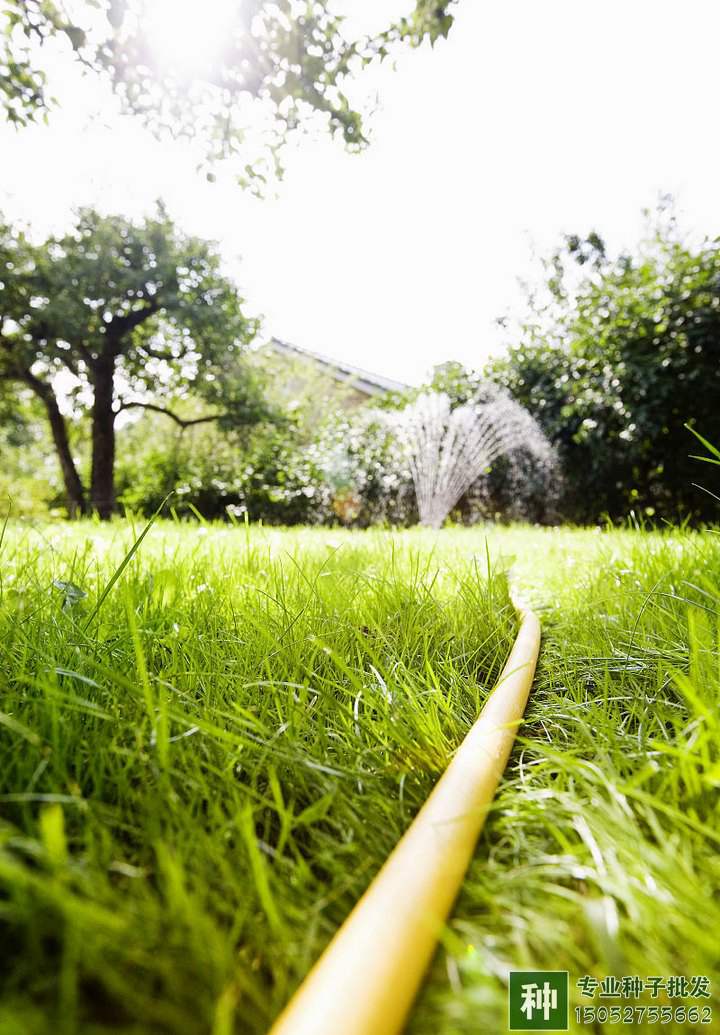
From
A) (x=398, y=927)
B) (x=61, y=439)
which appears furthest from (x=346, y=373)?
(x=398, y=927)

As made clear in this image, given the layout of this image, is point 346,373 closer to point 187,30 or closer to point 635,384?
point 635,384

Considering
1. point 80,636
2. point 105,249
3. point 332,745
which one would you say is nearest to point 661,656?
point 332,745

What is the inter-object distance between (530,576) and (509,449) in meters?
6.15

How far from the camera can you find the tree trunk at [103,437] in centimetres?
1172

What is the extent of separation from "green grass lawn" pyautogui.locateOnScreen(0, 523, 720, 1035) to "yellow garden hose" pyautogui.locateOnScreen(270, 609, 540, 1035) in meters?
0.03

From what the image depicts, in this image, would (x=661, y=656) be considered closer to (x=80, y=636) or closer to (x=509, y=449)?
(x=80, y=636)

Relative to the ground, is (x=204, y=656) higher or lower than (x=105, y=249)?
lower

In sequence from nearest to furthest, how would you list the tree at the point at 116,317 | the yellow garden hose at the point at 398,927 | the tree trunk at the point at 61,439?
the yellow garden hose at the point at 398,927 → the tree at the point at 116,317 → the tree trunk at the point at 61,439

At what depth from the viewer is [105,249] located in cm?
1134

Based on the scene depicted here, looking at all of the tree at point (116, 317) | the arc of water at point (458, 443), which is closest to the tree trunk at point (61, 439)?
the tree at point (116, 317)

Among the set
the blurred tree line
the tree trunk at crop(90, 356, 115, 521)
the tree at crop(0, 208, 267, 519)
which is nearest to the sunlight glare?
the blurred tree line

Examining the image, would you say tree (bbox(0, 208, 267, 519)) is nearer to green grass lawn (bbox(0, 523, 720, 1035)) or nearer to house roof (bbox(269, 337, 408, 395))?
house roof (bbox(269, 337, 408, 395))

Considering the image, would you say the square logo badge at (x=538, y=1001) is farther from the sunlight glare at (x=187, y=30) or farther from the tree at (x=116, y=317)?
the tree at (x=116, y=317)

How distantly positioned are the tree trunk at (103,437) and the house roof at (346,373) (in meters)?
5.96
